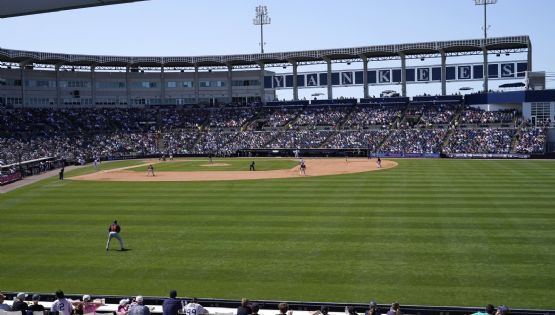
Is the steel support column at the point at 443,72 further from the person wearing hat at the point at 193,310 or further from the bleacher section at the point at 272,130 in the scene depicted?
the person wearing hat at the point at 193,310

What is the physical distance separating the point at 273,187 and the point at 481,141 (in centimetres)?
4265

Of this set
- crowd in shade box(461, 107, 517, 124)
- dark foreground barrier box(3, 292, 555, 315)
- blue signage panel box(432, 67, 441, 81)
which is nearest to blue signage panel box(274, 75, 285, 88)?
blue signage panel box(432, 67, 441, 81)

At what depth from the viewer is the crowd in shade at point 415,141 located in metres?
74.9

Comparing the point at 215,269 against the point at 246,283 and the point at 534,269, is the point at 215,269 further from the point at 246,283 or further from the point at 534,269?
the point at 534,269

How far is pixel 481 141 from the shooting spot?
73.1 m

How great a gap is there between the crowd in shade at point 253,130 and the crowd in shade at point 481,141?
123 mm

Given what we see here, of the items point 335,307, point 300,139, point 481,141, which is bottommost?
point 335,307

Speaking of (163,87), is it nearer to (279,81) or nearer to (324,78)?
(279,81)

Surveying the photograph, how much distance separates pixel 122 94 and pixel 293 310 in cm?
9418

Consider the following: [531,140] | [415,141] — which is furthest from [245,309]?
[415,141]

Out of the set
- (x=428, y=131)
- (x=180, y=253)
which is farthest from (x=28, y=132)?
(x=180, y=253)

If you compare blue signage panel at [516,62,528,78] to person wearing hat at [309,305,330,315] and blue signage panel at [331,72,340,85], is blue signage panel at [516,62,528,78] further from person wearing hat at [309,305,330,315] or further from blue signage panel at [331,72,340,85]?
person wearing hat at [309,305,330,315]

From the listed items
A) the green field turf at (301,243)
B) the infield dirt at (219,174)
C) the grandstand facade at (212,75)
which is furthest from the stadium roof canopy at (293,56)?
the green field turf at (301,243)

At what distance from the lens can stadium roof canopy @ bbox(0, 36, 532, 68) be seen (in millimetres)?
81875
